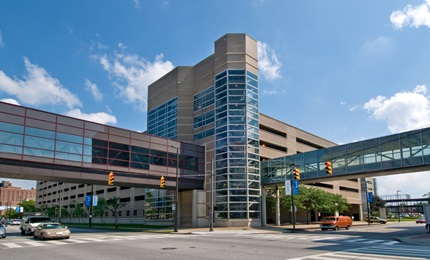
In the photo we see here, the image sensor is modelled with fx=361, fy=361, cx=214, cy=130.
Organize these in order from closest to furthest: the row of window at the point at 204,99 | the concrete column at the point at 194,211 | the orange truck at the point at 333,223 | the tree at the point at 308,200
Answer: the orange truck at the point at 333,223
the concrete column at the point at 194,211
the row of window at the point at 204,99
the tree at the point at 308,200

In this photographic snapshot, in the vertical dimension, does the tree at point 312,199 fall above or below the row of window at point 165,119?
below

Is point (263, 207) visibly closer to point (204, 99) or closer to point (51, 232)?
point (204, 99)

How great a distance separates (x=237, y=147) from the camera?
49.9m

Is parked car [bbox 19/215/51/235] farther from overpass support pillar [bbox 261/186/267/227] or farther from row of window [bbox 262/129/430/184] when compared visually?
row of window [bbox 262/129/430/184]

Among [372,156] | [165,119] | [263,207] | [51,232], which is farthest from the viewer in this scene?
[165,119]

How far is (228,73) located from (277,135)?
60.1ft

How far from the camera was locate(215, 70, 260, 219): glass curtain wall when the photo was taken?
48656 mm

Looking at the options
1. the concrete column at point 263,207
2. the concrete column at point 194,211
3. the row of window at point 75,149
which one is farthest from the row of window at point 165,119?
the concrete column at point 263,207

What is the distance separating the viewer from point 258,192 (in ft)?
166

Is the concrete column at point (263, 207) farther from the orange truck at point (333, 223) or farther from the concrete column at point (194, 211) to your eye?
the orange truck at point (333, 223)

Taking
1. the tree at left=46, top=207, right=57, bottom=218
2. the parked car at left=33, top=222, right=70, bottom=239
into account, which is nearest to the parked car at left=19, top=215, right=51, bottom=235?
the parked car at left=33, top=222, right=70, bottom=239

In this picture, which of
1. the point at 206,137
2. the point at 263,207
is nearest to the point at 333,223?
the point at 263,207

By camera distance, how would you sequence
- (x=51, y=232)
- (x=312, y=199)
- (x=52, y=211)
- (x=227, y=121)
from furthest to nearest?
(x=52, y=211) → (x=312, y=199) → (x=227, y=121) → (x=51, y=232)

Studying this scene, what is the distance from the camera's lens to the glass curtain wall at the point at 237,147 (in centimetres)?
4866
